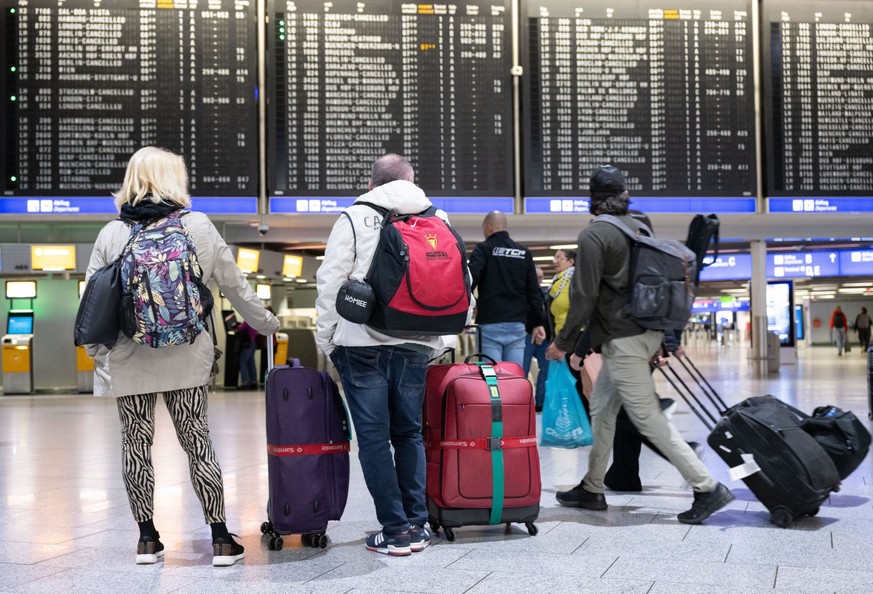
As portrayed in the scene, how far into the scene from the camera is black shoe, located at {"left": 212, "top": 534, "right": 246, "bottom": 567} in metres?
3.18

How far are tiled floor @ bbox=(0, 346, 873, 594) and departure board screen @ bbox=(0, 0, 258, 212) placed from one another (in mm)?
4726

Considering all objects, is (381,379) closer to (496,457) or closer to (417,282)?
(417,282)

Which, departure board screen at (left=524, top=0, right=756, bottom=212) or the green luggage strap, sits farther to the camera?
departure board screen at (left=524, top=0, right=756, bottom=212)

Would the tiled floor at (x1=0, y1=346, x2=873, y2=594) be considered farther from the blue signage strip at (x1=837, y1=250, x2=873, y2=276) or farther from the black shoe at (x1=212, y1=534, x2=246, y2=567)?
the blue signage strip at (x1=837, y1=250, x2=873, y2=276)

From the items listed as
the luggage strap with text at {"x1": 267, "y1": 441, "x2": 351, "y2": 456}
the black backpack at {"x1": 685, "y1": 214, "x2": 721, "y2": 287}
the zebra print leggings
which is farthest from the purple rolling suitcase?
the black backpack at {"x1": 685, "y1": 214, "x2": 721, "y2": 287}

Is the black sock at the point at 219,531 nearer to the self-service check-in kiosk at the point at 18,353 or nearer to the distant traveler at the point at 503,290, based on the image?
the distant traveler at the point at 503,290

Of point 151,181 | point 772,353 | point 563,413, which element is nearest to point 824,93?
point 772,353

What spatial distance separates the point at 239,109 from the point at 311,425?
6967 millimetres

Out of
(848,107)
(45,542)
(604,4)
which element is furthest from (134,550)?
(848,107)

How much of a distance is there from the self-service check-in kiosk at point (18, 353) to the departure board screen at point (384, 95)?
6135 millimetres

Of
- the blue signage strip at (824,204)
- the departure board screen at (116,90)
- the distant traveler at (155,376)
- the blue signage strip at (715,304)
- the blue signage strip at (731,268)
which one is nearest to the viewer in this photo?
the distant traveler at (155,376)

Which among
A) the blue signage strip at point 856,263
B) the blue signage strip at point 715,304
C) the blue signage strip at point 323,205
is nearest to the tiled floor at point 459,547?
the blue signage strip at point 323,205

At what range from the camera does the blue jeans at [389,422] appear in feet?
11.1

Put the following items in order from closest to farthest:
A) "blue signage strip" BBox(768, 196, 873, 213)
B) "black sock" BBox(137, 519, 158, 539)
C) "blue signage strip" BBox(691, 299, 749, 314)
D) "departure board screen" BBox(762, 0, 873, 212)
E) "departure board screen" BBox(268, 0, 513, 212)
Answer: "black sock" BBox(137, 519, 158, 539) < "departure board screen" BBox(268, 0, 513, 212) < "departure board screen" BBox(762, 0, 873, 212) < "blue signage strip" BBox(768, 196, 873, 213) < "blue signage strip" BBox(691, 299, 749, 314)
